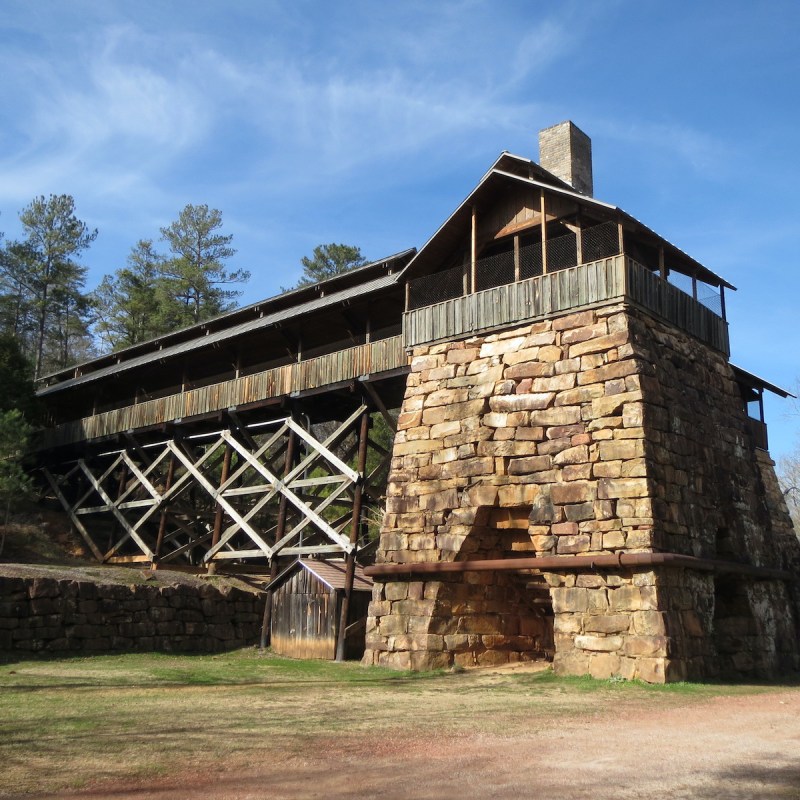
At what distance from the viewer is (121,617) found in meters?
16.7

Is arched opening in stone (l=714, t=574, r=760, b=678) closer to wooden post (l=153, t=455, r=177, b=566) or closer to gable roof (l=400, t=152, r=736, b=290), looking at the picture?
gable roof (l=400, t=152, r=736, b=290)

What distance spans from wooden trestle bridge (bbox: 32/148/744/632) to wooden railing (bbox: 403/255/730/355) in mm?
28

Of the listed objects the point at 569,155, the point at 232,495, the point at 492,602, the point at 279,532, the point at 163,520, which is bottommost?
the point at 492,602

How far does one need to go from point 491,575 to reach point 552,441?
2718 mm

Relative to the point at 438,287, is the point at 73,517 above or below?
below

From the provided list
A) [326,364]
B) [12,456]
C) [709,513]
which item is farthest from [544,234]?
[12,456]

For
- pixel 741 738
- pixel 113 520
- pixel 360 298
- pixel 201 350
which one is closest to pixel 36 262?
pixel 113 520

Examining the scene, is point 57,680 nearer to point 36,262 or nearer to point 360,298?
point 360,298

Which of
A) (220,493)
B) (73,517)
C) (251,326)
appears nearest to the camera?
(220,493)

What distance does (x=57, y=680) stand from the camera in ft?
37.6

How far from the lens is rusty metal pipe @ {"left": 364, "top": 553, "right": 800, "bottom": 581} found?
12023mm

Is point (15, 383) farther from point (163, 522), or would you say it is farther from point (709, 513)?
point (709, 513)

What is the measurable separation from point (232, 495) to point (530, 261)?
9143mm

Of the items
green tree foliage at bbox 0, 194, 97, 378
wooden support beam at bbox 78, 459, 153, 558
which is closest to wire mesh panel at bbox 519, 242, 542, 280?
wooden support beam at bbox 78, 459, 153, 558
